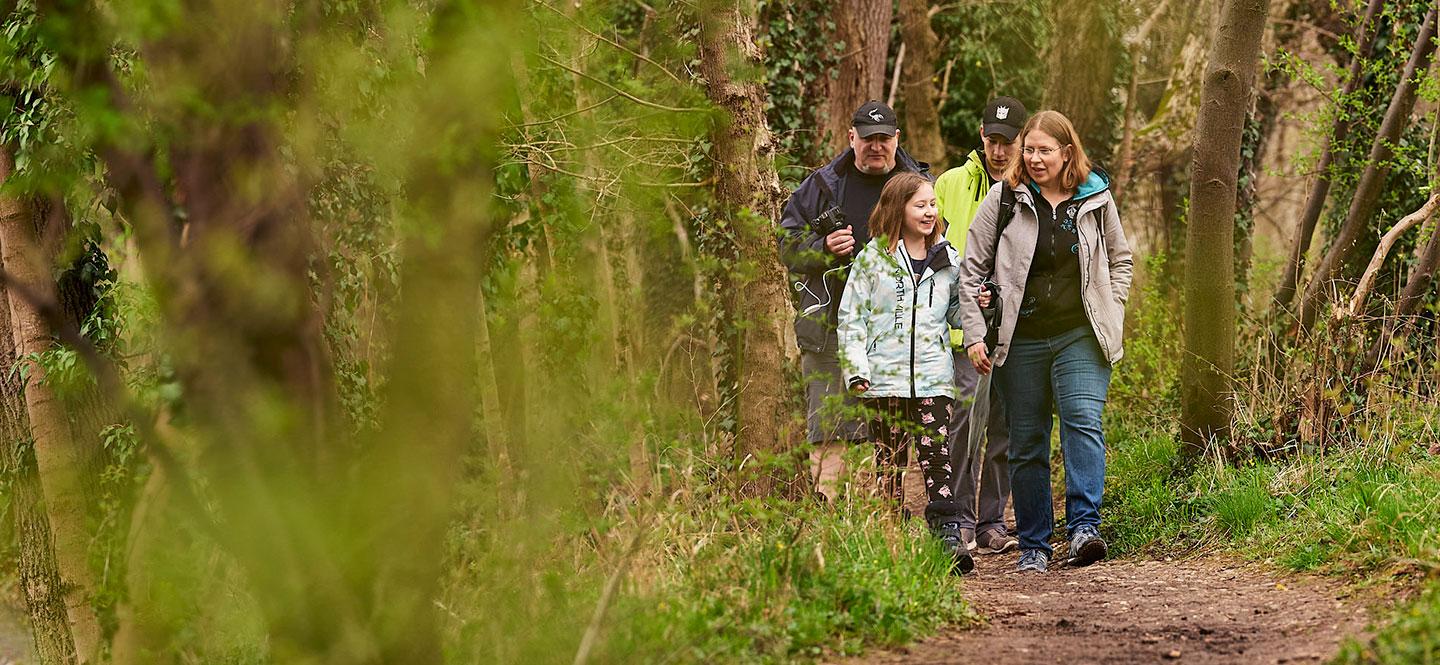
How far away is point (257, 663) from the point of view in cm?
507

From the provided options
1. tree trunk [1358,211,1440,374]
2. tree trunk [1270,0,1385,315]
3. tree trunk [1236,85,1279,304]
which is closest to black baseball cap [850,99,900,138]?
tree trunk [1358,211,1440,374]

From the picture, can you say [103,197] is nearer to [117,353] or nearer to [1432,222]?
[117,353]

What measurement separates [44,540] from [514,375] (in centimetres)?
369

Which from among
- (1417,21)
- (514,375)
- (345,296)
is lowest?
(514,375)

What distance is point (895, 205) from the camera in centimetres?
632

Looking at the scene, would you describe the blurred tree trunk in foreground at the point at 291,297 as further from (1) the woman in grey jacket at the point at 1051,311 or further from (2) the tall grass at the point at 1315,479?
(1) the woman in grey jacket at the point at 1051,311

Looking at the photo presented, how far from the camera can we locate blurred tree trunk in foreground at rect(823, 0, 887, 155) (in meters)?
12.6

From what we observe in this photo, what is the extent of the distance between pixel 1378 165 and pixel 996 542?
4.00 metres

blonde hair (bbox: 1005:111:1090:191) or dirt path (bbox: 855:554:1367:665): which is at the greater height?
blonde hair (bbox: 1005:111:1090:191)

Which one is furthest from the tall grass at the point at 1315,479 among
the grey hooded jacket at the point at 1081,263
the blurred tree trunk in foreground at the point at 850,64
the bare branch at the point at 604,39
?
the blurred tree trunk in foreground at the point at 850,64

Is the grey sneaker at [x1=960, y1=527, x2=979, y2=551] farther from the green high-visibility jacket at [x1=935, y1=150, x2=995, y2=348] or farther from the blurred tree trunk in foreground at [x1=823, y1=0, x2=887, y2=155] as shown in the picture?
the blurred tree trunk in foreground at [x1=823, y1=0, x2=887, y2=155]

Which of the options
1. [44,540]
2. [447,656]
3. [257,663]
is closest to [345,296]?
[44,540]

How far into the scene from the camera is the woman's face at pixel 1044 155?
20.1 ft

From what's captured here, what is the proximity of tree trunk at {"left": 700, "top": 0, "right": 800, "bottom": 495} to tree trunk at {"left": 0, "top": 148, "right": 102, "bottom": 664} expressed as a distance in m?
4.95
